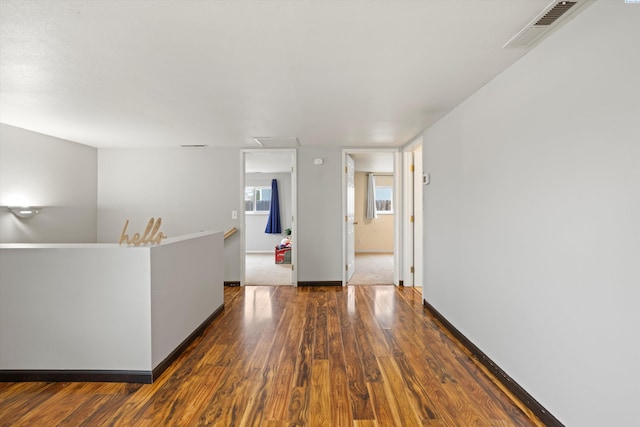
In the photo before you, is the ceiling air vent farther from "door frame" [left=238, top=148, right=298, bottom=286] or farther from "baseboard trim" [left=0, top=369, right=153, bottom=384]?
"door frame" [left=238, top=148, right=298, bottom=286]

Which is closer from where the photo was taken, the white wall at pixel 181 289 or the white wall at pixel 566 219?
the white wall at pixel 566 219

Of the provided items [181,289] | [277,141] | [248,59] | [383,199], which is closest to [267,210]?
[383,199]

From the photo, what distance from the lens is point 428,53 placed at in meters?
1.90

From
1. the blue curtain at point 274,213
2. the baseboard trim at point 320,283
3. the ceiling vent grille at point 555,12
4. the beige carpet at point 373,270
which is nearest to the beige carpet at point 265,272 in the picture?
the baseboard trim at point 320,283

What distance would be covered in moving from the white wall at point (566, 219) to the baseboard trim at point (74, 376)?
250 cm

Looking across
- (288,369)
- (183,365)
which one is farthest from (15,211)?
(288,369)

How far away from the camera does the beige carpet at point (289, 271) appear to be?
5152mm

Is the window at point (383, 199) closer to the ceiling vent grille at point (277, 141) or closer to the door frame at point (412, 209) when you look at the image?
the door frame at point (412, 209)

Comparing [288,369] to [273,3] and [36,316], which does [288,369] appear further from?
[273,3]

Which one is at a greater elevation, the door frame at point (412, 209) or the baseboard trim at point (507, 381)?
the door frame at point (412, 209)

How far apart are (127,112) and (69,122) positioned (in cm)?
89

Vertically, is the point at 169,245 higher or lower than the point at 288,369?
higher

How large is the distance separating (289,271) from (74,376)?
404 cm

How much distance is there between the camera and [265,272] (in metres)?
5.94
